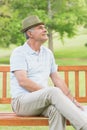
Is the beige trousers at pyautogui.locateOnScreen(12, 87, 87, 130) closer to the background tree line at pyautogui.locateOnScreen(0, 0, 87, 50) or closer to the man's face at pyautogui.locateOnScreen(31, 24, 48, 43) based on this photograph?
the man's face at pyautogui.locateOnScreen(31, 24, 48, 43)

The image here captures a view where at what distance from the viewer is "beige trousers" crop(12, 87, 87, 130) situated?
497 cm

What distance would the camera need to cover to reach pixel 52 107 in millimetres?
5125

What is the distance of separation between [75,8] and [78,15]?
0.75 meters

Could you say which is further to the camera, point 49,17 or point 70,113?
point 49,17

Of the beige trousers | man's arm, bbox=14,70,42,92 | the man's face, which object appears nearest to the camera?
the beige trousers

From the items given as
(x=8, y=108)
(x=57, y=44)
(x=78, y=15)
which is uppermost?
(x=8, y=108)

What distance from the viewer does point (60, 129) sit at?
5.03 metres

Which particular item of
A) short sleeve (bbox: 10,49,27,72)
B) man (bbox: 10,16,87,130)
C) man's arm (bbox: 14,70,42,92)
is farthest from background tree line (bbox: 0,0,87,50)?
man's arm (bbox: 14,70,42,92)

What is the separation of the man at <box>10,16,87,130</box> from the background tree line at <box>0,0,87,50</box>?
35199 mm

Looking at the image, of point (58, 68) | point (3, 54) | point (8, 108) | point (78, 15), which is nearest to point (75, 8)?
point (78, 15)

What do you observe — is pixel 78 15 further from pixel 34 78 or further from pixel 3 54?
pixel 34 78

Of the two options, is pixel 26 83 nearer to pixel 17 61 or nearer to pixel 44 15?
pixel 17 61

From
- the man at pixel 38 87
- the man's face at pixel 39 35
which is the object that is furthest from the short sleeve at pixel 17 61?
the man's face at pixel 39 35

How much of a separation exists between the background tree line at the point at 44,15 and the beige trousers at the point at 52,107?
3555cm
